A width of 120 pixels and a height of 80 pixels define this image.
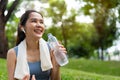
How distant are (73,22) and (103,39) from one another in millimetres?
3795

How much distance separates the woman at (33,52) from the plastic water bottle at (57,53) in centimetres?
14

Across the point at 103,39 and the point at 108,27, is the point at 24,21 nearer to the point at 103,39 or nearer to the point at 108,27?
the point at 108,27

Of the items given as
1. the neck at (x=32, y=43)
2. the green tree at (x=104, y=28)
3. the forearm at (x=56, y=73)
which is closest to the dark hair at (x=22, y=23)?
the neck at (x=32, y=43)

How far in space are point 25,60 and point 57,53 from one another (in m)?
0.40

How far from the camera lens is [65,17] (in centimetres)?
4019

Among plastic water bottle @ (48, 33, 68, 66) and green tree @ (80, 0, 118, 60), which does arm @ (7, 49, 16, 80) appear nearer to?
plastic water bottle @ (48, 33, 68, 66)

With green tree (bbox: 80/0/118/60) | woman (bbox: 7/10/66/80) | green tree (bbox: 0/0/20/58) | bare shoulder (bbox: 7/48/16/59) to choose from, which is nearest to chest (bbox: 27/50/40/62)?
woman (bbox: 7/10/66/80)

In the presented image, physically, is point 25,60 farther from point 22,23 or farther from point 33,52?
point 22,23

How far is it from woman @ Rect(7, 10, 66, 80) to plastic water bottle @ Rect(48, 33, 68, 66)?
140mm

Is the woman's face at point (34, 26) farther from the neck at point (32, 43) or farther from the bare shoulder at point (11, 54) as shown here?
the bare shoulder at point (11, 54)

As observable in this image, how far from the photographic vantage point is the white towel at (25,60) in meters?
4.39

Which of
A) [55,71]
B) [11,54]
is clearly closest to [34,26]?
[11,54]

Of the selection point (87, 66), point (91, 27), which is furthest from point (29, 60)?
point (91, 27)

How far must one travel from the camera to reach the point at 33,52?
15.2 feet
